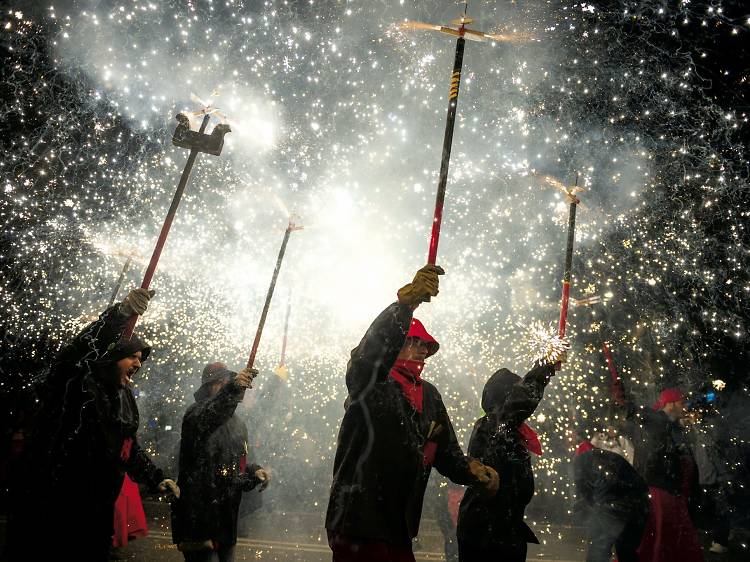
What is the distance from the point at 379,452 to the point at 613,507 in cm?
355

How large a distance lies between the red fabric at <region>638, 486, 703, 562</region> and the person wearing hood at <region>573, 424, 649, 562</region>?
0.07 metres

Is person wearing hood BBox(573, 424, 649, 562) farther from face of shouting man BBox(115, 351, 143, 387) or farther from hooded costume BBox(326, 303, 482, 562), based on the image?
face of shouting man BBox(115, 351, 143, 387)

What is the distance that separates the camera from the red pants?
2029 millimetres

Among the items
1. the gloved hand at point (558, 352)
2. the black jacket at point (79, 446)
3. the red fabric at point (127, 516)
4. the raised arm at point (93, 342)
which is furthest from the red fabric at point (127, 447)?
the gloved hand at point (558, 352)

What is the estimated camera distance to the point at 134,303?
3.17 metres

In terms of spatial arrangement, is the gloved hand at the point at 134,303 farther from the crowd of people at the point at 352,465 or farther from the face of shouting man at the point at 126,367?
the face of shouting man at the point at 126,367

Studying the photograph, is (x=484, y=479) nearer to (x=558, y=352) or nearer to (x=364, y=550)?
(x=364, y=550)

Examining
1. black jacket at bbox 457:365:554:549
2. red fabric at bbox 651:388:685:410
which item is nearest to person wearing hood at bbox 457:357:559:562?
black jacket at bbox 457:365:554:549

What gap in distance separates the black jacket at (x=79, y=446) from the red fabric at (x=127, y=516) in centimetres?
173

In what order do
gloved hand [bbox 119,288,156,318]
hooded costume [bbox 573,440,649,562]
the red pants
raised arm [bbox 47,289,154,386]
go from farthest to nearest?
hooded costume [bbox 573,440,649,562] < gloved hand [bbox 119,288,156,318] < raised arm [bbox 47,289,154,386] < the red pants

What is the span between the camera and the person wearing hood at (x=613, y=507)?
422 cm

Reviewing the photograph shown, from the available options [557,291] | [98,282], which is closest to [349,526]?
[557,291]

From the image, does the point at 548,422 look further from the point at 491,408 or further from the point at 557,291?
the point at 491,408

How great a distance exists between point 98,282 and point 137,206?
10.7ft
